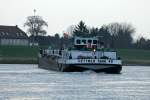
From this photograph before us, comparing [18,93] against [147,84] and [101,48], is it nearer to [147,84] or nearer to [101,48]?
[147,84]

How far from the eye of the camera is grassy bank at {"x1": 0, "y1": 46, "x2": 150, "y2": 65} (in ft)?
427

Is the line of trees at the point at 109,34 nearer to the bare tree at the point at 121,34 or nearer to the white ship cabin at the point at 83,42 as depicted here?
the bare tree at the point at 121,34

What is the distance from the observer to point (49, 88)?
57875 millimetres

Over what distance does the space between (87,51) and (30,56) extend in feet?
169

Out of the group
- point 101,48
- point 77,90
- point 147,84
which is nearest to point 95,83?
point 147,84

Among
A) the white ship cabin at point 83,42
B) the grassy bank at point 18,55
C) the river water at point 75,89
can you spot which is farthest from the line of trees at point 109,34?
the river water at point 75,89

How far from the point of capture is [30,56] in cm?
13538

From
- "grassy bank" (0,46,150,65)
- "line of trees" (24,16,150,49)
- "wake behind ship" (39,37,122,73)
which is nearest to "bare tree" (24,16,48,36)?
"line of trees" (24,16,150,49)

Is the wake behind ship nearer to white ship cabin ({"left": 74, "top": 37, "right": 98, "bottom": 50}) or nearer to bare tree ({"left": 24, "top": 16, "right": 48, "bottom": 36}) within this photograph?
white ship cabin ({"left": 74, "top": 37, "right": 98, "bottom": 50})

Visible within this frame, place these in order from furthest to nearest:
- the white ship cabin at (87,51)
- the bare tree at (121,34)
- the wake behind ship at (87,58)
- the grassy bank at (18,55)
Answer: the bare tree at (121,34) < the grassy bank at (18,55) < the white ship cabin at (87,51) < the wake behind ship at (87,58)

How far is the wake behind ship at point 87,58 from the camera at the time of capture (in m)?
80.9

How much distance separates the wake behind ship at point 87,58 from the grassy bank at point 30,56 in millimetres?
36974

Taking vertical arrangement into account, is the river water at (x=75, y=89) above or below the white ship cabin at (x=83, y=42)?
below

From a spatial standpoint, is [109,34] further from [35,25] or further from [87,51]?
[87,51]
